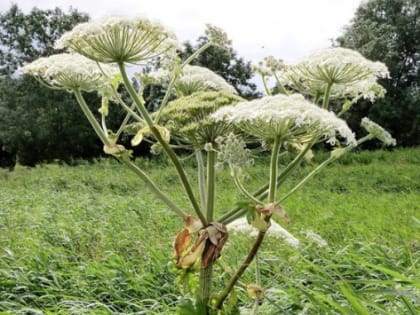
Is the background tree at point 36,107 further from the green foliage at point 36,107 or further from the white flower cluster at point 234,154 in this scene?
the white flower cluster at point 234,154

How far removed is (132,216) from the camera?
6.58 metres

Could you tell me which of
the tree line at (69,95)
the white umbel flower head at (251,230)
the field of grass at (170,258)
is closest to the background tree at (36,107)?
the tree line at (69,95)

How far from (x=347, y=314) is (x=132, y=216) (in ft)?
17.7

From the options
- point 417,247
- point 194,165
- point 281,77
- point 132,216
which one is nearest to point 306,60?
point 281,77

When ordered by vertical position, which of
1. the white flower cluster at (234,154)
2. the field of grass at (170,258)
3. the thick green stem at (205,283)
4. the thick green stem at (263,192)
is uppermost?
the white flower cluster at (234,154)

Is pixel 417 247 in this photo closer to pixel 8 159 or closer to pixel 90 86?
pixel 90 86

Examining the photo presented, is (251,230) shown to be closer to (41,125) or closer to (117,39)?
(117,39)

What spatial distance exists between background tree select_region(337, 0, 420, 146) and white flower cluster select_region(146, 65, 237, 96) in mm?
20872

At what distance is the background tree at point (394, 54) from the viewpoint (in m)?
21.7

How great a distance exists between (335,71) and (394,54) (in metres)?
21.6

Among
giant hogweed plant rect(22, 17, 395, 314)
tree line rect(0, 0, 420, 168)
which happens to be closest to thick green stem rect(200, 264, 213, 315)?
giant hogweed plant rect(22, 17, 395, 314)

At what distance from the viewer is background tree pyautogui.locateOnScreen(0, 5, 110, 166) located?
77.2 ft

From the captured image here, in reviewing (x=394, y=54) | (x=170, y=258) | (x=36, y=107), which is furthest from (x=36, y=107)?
(x=170, y=258)

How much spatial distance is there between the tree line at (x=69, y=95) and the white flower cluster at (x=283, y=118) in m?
20.0
